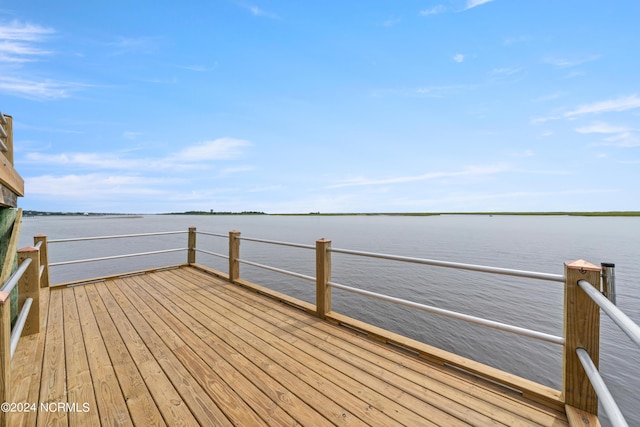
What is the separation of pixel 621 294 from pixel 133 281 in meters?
13.7

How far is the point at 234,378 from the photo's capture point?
82.7 inches

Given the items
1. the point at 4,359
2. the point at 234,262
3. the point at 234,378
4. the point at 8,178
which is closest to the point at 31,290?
the point at 8,178

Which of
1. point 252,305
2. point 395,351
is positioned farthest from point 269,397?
point 252,305

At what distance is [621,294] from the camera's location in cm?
873

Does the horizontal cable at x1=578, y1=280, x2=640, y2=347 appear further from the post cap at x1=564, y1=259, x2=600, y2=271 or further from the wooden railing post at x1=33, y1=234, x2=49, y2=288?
the wooden railing post at x1=33, y1=234, x2=49, y2=288

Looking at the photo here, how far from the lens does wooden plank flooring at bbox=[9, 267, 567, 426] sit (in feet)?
5.66

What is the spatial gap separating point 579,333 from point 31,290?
196 inches

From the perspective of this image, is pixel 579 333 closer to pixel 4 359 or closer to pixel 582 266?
pixel 582 266

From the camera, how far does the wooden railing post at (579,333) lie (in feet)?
5.59

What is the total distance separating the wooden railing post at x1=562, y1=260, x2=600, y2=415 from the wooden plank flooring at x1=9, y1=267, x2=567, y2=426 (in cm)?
19

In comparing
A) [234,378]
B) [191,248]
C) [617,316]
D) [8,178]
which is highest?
[8,178]

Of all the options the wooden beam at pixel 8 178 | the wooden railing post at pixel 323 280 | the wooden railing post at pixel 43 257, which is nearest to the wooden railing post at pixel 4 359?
the wooden beam at pixel 8 178

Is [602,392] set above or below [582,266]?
below

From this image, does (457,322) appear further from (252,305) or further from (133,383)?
(133,383)
